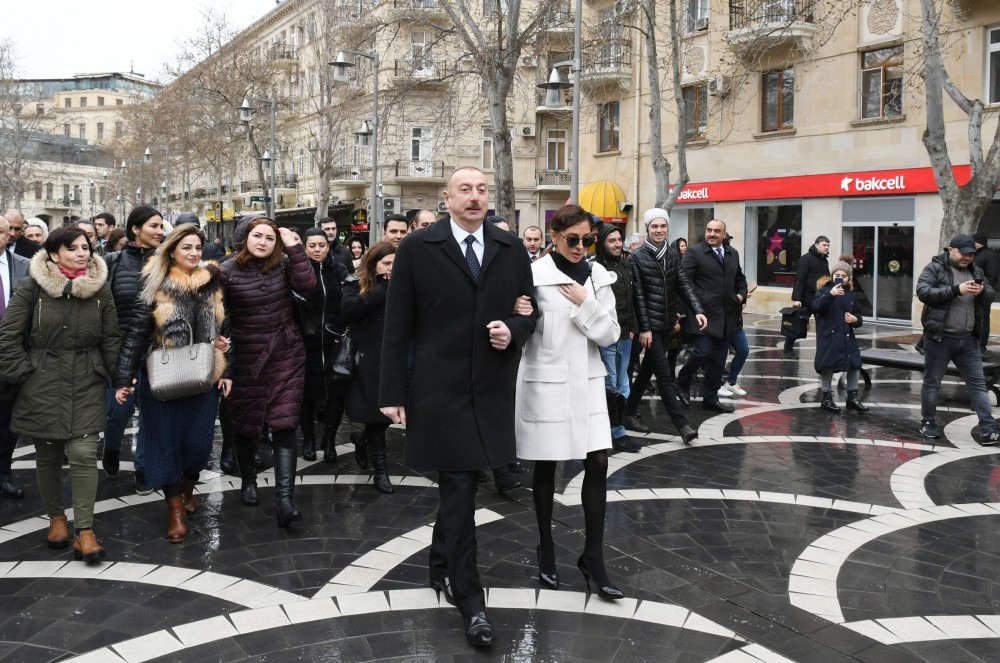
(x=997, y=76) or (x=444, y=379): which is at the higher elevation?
(x=997, y=76)

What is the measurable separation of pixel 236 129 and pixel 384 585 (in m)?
48.6

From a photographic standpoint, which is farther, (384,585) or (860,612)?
(384,585)

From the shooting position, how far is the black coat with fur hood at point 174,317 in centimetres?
553

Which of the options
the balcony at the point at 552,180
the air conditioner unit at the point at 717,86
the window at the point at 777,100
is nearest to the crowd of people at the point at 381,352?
the window at the point at 777,100

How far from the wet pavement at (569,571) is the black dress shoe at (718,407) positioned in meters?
2.15

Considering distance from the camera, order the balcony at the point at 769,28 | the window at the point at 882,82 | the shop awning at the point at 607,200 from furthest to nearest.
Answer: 1. the shop awning at the point at 607,200
2. the balcony at the point at 769,28
3. the window at the point at 882,82

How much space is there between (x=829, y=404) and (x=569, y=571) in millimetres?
6079

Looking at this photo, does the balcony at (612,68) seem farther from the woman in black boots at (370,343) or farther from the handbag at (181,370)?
the handbag at (181,370)

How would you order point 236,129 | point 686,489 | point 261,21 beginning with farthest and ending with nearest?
point 261,21 < point 236,129 < point 686,489

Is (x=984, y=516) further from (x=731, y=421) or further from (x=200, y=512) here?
(x=200, y=512)

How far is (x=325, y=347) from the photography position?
7137 mm

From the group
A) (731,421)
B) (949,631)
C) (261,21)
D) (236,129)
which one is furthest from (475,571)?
(261,21)

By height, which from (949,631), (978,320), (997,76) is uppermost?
(997,76)

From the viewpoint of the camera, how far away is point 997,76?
65.3ft
